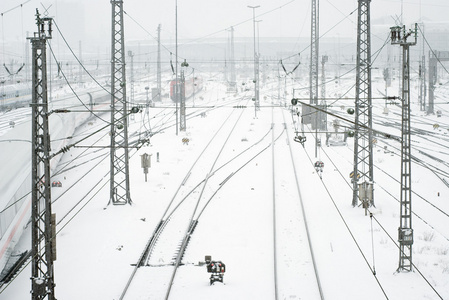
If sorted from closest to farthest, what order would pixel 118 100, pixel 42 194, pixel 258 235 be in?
pixel 42 194, pixel 258 235, pixel 118 100

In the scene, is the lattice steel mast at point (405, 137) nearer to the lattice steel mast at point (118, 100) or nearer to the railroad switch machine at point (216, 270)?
the railroad switch machine at point (216, 270)

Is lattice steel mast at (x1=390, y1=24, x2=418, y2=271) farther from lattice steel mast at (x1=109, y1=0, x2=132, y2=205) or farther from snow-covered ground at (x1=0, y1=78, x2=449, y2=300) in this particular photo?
lattice steel mast at (x1=109, y1=0, x2=132, y2=205)

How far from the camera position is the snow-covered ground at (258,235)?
47.5 feet

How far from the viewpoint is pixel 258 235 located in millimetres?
18734

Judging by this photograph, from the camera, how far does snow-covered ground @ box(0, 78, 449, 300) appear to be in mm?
14469

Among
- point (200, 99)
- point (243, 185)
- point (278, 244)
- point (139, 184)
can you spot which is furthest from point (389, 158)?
point (200, 99)

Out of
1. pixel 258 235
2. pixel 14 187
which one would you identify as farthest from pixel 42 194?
pixel 258 235

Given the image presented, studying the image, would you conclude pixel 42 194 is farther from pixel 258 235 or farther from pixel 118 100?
pixel 118 100

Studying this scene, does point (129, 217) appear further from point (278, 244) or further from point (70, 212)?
point (278, 244)

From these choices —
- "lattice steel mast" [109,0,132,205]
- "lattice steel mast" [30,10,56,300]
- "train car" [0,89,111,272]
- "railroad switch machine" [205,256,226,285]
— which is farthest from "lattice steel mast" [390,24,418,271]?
"lattice steel mast" [109,0,132,205]

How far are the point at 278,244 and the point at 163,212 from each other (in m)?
5.72

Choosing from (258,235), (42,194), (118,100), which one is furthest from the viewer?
(118,100)

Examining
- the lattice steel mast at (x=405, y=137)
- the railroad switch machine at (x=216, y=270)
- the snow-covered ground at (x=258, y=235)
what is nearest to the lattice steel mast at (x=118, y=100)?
the snow-covered ground at (x=258, y=235)

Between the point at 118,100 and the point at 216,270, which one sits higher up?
the point at 118,100
